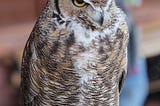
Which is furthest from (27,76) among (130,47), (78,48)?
(130,47)

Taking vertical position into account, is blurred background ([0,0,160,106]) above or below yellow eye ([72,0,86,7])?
below

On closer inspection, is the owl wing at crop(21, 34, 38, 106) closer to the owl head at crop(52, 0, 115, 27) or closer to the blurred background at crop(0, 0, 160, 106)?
the owl head at crop(52, 0, 115, 27)

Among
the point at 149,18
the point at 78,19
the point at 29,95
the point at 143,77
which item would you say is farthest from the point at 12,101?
the point at 78,19

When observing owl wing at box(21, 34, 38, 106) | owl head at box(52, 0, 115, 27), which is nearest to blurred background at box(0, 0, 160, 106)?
owl wing at box(21, 34, 38, 106)

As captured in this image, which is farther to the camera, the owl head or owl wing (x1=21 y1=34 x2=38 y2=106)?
owl wing (x1=21 y1=34 x2=38 y2=106)

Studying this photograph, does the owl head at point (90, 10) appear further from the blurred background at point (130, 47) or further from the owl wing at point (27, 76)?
the blurred background at point (130, 47)

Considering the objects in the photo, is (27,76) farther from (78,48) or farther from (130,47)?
(130,47)

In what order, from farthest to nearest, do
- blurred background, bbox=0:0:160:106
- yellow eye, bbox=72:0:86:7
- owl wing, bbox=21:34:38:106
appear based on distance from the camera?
blurred background, bbox=0:0:160:106, owl wing, bbox=21:34:38:106, yellow eye, bbox=72:0:86:7
